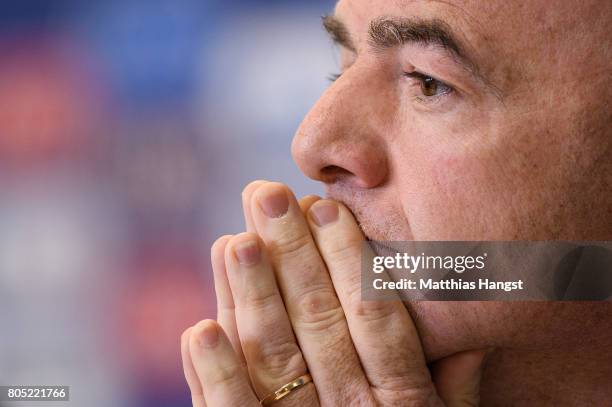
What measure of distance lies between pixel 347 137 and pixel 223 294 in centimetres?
30

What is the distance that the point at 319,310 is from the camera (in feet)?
3.13

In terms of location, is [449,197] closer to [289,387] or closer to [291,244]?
[291,244]

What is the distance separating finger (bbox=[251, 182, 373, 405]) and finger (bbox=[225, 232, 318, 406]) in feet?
0.05

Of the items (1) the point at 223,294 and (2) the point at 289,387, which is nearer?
(2) the point at 289,387

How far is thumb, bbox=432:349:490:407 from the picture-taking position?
0.97 meters

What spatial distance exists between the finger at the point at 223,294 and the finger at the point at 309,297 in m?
0.08

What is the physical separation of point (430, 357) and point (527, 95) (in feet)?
1.17

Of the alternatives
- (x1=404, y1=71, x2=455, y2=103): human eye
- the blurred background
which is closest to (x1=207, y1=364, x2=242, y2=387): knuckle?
(x1=404, y1=71, x2=455, y2=103): human eye

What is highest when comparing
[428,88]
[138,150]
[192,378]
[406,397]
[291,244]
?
[138,150]

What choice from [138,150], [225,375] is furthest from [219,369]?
[138,150]

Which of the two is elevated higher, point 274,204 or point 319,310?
point 274,204

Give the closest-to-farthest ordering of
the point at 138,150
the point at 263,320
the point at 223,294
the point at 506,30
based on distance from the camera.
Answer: the point at 506,30 < the point at 263,320 < the point at 223,294 < the point at 138,150

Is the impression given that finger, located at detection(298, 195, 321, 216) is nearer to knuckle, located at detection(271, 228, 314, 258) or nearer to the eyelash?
knuckle, located at detection(271, 228, 314, 258)

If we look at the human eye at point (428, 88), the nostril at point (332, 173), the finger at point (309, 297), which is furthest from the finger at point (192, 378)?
the human eye at point (428, 88)
